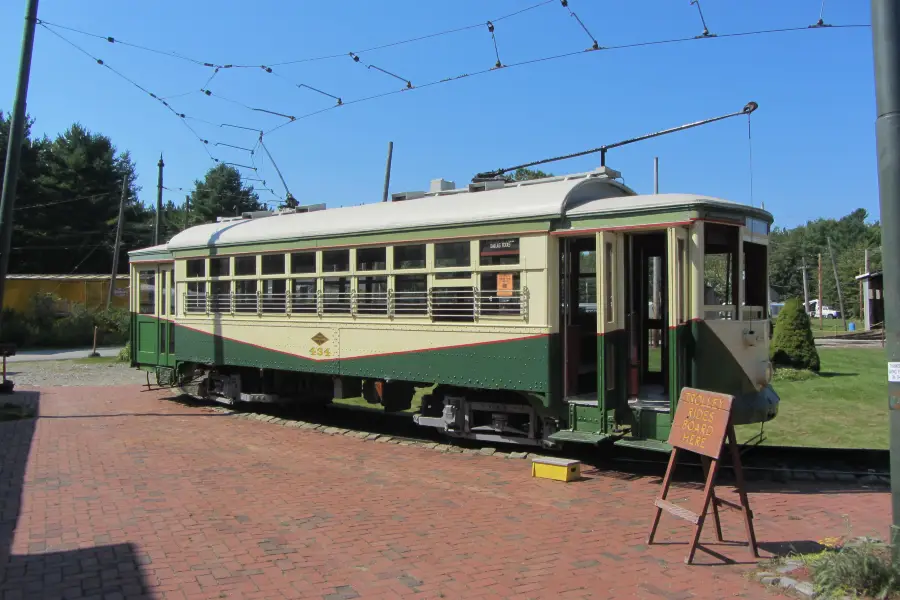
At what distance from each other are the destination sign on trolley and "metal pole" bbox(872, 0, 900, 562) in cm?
104

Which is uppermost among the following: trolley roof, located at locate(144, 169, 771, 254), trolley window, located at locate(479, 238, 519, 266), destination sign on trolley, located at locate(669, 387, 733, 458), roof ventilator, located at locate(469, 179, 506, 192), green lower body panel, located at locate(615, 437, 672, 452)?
roof ventilator, located at locate(469, 179, 506, 192)

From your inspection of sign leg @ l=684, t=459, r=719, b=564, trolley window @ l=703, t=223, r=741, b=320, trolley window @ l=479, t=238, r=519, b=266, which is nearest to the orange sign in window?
trolley window @ l=479, t=238, r=519, b=266

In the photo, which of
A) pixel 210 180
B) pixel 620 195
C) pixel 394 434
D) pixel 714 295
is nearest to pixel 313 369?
pixel 394 434

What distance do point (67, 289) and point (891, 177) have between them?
38.9 metres

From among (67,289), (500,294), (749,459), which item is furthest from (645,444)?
(67,289)

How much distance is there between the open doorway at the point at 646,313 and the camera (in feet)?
27.0

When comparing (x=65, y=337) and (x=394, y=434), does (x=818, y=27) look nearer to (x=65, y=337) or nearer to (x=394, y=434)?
(x=394, y=434)

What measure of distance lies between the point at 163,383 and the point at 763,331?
1158 cm

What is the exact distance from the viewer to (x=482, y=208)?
8906mm

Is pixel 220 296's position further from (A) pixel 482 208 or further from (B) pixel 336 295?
(A) pixel 482 208

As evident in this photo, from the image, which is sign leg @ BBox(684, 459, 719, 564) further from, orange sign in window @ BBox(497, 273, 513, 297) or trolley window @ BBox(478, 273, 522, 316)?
orange sign in window @ BBox(497, 273, 513, 297)

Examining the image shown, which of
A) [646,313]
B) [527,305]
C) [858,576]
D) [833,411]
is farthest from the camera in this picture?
[833,411]

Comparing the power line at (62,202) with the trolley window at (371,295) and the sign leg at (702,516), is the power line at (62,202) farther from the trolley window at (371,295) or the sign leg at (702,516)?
the sign leg at (702,516)

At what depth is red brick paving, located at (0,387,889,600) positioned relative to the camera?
480cm
